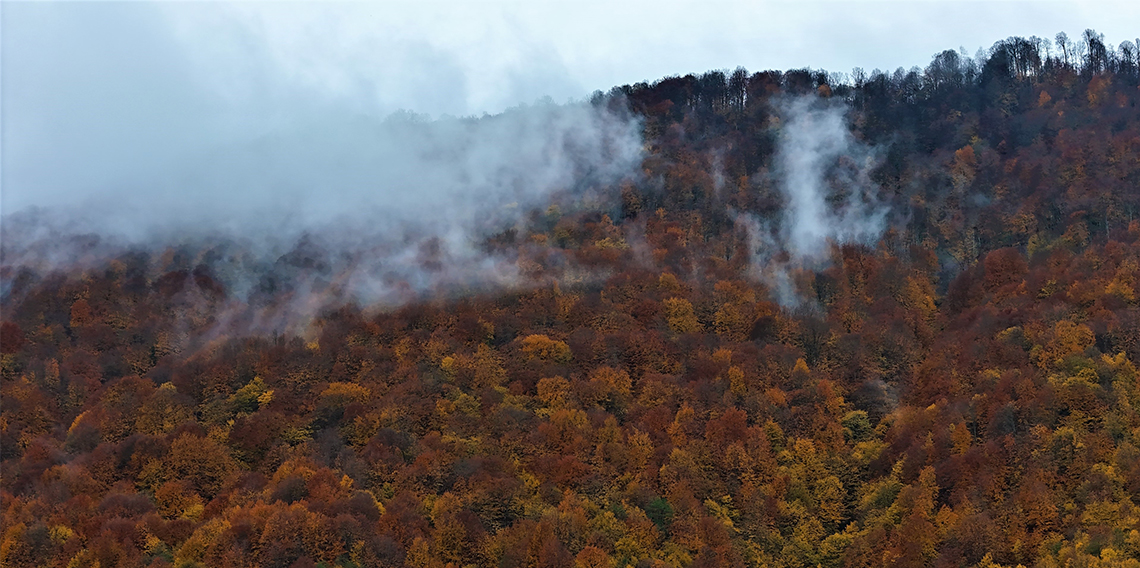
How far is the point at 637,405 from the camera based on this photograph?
13138cm

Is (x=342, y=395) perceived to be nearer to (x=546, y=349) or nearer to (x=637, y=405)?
(x=546, y=349)

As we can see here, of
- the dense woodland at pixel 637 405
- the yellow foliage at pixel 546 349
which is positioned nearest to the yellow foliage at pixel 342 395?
the dense woodland at pixel 637 405

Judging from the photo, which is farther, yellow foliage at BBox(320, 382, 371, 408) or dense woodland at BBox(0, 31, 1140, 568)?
yellow foliage at BBox(320, 382, 371, 408)

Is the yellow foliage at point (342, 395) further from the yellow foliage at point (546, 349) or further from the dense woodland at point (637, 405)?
the yellow foliage at point (546, 349)

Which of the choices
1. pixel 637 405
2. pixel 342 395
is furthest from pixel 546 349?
pixel 342 395

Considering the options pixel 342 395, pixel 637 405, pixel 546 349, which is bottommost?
pixel 637 405

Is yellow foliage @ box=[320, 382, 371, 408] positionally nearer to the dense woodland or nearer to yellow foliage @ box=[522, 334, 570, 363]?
the dense woodland

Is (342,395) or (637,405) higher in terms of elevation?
(342,395)

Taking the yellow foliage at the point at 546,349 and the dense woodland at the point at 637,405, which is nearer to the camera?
the dense woodland at the point at 637,405

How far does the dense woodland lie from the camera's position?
10556cm

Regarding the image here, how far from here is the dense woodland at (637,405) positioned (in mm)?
105562

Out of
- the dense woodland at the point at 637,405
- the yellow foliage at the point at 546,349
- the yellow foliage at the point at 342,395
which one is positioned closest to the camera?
the dense woodland at the point at 637,405

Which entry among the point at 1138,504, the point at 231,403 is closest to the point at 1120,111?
the point at 1138,504

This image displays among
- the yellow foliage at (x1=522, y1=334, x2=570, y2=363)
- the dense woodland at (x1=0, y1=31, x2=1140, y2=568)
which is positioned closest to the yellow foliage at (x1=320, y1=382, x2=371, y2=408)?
the dense woodland at (x1=0, y1=31, x2=1140, y2=568)
